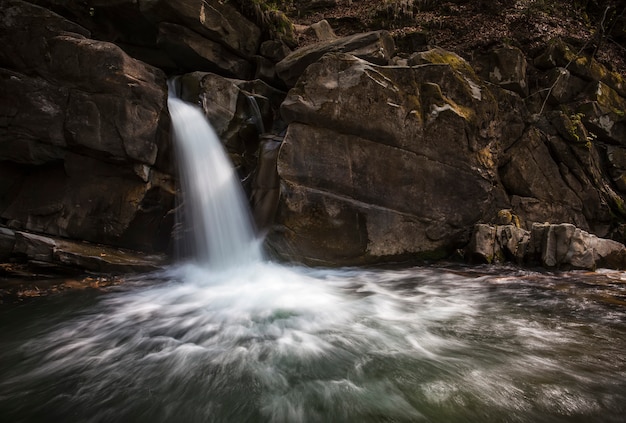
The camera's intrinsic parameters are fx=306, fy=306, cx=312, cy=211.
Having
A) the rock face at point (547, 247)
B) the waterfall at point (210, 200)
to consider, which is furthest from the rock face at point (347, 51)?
the rock face at point (547, 247)

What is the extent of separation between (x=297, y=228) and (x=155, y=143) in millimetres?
3819

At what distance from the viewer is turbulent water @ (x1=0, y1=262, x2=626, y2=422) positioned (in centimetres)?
239

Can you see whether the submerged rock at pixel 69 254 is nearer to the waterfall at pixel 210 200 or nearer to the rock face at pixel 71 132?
the rock face at pixel 71 132

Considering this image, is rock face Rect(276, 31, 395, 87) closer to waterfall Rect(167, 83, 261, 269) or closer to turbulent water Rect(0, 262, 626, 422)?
waterfall Rect(167, 83, 261, 269)

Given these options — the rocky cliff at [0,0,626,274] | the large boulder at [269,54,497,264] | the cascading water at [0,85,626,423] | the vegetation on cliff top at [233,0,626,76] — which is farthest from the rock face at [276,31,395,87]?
the cascading water at [0,85,626,423]

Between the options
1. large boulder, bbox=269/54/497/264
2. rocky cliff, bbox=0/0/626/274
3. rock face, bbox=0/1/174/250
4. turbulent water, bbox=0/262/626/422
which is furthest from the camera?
large boulder, bbox=269/54/497/264

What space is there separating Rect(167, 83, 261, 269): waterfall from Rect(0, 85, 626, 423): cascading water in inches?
48.4

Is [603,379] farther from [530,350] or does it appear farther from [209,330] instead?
[209,330]

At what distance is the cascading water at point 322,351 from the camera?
2.40m

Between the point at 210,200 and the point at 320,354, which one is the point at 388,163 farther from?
the point at 320,354

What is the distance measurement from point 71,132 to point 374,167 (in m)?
6.55

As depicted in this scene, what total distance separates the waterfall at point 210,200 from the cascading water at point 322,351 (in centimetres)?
123

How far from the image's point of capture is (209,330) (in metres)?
3.96

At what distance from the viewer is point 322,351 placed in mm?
3369
